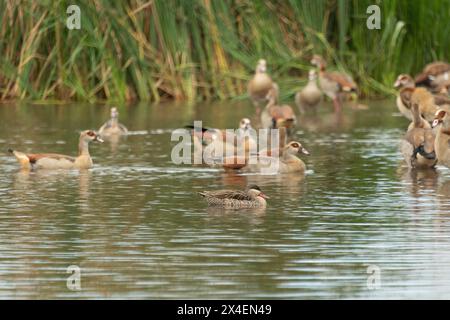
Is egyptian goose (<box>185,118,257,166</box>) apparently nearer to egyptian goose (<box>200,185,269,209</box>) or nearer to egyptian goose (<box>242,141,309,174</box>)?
egyptian goose (<box>242,141,309,174</box>)

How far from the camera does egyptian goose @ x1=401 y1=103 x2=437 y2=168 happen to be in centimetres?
1794

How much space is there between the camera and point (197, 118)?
26359 mm

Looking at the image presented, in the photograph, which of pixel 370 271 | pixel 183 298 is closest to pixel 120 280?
pixel 183 298

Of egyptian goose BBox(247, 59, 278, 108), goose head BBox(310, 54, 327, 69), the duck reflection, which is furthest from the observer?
goose head BBox(310, 54, 327, 69)

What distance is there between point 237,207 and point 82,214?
4.99 ft

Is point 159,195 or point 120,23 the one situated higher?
point 120,23

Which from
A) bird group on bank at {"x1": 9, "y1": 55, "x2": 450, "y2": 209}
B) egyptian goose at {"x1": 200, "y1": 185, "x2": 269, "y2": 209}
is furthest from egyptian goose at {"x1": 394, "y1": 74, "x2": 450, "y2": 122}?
egyptian goose at {"x1": 200, "y1": 185, "x2": 269, "y2": 209}

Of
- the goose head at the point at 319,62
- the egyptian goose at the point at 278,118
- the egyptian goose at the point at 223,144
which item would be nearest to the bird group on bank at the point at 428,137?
the egyptian goose at the point at 223,144

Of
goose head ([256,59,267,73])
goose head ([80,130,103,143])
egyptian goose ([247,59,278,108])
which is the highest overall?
goose head ([256,59,267,73])

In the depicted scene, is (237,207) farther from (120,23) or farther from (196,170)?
(120,23)

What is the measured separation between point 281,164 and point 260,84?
9.94 metres

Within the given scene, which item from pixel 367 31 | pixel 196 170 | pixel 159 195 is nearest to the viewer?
pixel 159 195

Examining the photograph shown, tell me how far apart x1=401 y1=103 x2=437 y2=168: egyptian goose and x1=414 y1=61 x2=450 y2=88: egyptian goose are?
7.27m
